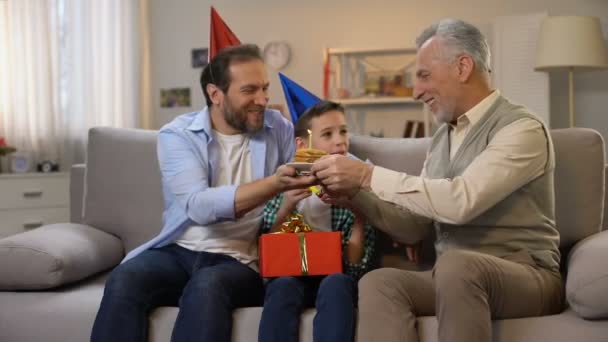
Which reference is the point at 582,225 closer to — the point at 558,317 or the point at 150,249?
the point at 558,317

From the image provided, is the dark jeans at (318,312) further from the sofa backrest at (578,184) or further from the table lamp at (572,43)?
the table lamp at (572,43)

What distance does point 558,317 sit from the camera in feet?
6.07

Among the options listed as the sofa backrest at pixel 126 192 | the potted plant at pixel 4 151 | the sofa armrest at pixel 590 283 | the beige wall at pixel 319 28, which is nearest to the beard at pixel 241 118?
the sofa backrest at pixel 126 192

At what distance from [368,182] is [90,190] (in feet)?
3.42

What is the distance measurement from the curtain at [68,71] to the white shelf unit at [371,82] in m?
1.37

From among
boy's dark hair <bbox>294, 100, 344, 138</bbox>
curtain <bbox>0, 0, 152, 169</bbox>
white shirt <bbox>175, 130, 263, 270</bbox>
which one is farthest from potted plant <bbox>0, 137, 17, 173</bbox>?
boy's dark hair <bbox>294, 100, 344, 138</bbox>

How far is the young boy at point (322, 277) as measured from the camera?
1.84 m

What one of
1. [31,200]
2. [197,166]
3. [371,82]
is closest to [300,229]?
[197,166]

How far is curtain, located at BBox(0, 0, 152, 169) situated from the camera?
16.0 ft

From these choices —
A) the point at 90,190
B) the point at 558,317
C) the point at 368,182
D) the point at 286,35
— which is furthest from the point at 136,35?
the point at 558,317

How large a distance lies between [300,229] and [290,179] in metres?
0.16

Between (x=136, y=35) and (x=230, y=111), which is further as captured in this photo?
A: (x=136, y=35)

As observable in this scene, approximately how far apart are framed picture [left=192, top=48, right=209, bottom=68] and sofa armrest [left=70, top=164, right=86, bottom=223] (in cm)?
301

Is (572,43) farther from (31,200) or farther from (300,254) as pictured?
(31,200)
